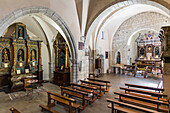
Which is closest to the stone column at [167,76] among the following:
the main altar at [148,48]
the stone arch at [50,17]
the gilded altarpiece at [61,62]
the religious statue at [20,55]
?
the stone arch at [50,17]

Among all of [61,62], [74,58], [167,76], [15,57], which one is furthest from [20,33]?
[167,76]

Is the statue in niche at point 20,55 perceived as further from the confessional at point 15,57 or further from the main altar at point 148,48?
the main altar at point 148,48

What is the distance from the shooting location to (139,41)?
14.0 metres

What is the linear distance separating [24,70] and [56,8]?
5204 millimetres

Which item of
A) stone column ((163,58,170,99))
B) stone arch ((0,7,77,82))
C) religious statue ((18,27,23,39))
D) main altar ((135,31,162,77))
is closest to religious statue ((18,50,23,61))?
religious statue ((18,27,23,39))

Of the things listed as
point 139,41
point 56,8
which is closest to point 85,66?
point 56,8

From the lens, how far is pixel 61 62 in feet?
26.5

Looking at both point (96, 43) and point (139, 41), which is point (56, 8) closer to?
point (96, 43)

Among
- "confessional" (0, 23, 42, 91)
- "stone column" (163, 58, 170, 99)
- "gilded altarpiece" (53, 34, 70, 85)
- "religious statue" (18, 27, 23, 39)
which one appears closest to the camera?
"stone column" (163, 58, 170, 99)

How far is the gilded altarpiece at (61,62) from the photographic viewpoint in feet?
24.8

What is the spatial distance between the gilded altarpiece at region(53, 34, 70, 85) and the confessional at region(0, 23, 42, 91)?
1850mm

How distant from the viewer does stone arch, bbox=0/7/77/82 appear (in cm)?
357

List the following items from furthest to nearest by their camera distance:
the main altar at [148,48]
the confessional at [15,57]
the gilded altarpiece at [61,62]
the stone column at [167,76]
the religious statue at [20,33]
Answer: the main altar at [148,48], the gilded altarpiece at [61,62], the religious statue at [20,33], the confessional at [15,57], the stone column at [167,76]

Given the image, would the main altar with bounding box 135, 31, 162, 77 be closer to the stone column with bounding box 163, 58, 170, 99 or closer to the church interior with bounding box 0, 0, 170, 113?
the church interior with bounding box 0, 0, 170, 113
